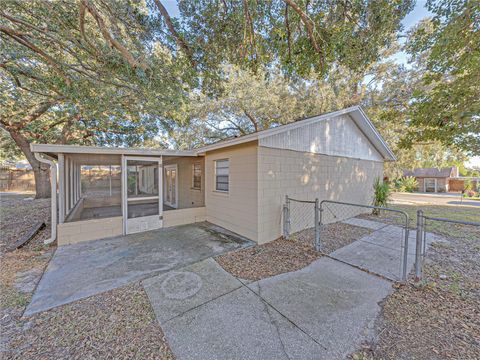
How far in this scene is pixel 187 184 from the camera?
8.73 m

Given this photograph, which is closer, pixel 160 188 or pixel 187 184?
pixel 160 188

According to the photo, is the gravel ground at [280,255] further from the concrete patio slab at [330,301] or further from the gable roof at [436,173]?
the gable roof at [436,173]

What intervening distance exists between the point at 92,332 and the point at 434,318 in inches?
163

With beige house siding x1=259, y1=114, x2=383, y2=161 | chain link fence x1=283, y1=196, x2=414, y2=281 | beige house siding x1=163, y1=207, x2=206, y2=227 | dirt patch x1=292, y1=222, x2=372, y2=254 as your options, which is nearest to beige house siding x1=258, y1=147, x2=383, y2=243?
beige house siding x1=259, y1=114, x2=383, y2=161

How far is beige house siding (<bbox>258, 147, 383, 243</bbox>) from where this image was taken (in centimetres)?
498

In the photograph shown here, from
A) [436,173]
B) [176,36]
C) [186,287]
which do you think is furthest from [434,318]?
[436,173]

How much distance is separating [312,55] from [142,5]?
192 inches

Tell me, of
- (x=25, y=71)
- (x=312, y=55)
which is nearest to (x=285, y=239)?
(x=312, y=55)

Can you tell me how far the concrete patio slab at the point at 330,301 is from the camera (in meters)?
2.17

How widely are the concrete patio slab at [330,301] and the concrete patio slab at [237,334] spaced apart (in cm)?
14

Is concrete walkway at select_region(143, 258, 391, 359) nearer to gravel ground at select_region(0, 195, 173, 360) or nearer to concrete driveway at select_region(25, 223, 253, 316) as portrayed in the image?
gravel ground at select_region(0, 195, 173, 360)

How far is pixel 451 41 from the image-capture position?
4262mm

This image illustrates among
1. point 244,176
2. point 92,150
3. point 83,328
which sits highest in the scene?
point 92,150

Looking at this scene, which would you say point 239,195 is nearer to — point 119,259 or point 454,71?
point 119,259
